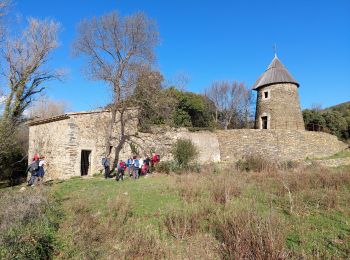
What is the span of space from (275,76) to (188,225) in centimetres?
2100

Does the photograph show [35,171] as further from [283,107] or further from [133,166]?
[283,107]

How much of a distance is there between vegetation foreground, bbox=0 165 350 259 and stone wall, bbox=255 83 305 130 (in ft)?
48.9

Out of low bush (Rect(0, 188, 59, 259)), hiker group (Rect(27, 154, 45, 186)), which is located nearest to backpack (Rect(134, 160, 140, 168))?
hiker group (Rect(27, 154, 45, 186))

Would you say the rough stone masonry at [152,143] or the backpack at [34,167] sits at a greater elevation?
the rough stone masonry at [152,143]

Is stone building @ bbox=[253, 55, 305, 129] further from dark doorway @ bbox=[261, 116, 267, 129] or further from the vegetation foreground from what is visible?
the vegetation foreground

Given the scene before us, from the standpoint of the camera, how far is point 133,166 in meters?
14.1

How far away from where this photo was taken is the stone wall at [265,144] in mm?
19969

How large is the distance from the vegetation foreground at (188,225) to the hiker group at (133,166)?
212 inches

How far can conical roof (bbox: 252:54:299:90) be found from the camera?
23.3m

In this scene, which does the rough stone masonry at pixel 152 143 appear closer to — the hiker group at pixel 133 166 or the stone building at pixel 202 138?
the stone building at pixel 202 138

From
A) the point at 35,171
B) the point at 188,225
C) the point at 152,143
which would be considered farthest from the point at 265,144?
the point at 188,225

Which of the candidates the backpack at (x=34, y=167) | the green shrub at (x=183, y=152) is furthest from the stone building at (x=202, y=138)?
the backpack at (x=34, y=167)

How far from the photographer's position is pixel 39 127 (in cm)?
1766

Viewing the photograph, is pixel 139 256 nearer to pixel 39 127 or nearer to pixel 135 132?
pixel 135 132
